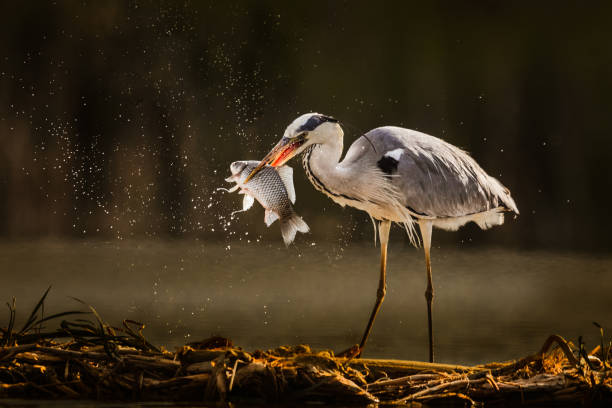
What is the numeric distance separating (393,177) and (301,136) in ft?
1.97

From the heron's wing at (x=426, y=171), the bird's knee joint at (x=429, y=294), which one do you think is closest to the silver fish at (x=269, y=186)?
the heron's wing at (x=426, y=171)

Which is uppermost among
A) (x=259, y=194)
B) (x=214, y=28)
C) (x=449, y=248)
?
(x=214, y=28)

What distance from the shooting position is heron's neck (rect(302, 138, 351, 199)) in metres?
4.33

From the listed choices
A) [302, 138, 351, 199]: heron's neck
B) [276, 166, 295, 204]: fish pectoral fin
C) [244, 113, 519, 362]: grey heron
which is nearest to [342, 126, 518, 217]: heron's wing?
[244, 113, 519, 362]: grey heron

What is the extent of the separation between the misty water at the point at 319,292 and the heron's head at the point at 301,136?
1.15 metres

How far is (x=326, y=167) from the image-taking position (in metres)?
4.37

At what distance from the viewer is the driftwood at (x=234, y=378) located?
3.12m

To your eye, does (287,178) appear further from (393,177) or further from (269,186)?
(393,177)

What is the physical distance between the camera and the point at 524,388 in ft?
10.4

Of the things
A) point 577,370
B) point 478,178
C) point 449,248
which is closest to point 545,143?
point 449,248

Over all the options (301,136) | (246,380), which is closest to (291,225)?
(301,136)

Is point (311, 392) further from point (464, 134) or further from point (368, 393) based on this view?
point (464, 134)

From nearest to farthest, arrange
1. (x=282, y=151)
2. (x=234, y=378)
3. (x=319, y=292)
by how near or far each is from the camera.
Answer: (x=234, y=378), (x=282, y=151), (x=319, y=292)

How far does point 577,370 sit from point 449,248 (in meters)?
8.09
